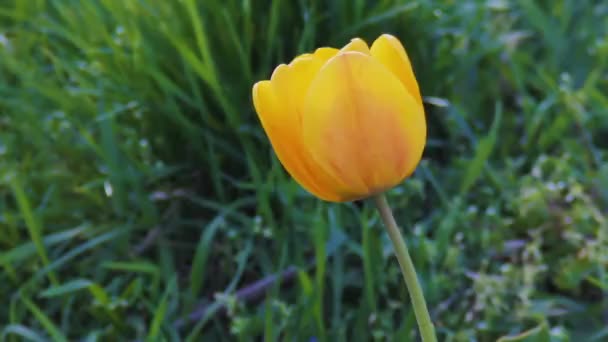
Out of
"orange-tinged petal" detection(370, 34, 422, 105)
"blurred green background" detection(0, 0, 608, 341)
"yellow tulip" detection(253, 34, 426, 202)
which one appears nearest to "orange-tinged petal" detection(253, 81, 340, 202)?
"yellow tulip" detection(253, 34, 426, 202)

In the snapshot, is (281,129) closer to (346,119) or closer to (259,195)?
(346,119)

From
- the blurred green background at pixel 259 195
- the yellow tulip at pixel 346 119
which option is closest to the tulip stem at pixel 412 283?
the yellow tulip at pixel 346 119

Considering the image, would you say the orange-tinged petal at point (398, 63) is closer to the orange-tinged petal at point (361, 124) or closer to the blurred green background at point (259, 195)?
the orange-tinged petal at point (361, 124)

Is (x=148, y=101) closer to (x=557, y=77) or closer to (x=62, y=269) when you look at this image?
(x=62, y=269)

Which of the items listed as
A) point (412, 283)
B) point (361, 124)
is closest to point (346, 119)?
point (361, 124)

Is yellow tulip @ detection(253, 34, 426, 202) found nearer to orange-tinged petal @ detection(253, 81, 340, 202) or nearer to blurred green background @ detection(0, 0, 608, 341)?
orange-tinged petal @ detection(253, 81, 340, 202)

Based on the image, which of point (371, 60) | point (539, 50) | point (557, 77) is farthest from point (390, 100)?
point (539, 50)
